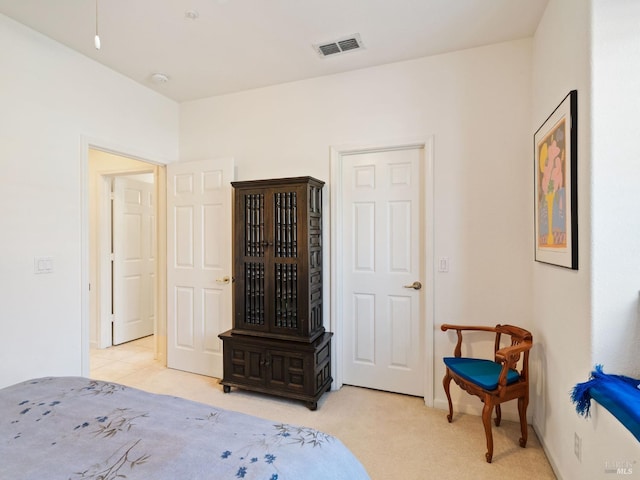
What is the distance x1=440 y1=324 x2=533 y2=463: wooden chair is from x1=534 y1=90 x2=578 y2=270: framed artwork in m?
0.55

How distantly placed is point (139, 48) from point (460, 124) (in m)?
2.53

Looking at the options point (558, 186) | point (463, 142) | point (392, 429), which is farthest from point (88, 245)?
point (558, 186)

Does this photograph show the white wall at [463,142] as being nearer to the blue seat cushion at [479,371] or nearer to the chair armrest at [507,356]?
the blue seat cushion at [479,371]

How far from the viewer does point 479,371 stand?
84.0 inches

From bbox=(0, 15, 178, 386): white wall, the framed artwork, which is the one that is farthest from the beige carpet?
the framed artwork

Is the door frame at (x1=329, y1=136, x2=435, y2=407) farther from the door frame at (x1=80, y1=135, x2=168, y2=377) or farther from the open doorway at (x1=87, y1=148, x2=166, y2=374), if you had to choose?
the open doorway at (x1=87, y1=148, x2=166, y2=374)

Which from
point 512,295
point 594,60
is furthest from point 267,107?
point 512,295

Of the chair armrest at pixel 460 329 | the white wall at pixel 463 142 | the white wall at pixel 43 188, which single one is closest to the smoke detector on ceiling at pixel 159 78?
the white wall at pixel 43 188

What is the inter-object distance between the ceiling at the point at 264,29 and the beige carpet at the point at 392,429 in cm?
278

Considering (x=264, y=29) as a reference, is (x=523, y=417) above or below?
below

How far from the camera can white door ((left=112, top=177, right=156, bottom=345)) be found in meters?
4.11

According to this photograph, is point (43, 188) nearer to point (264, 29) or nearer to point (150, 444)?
point (264, 29)

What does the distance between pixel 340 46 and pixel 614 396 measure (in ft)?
8.43

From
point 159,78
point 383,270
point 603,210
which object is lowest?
point 383,270
